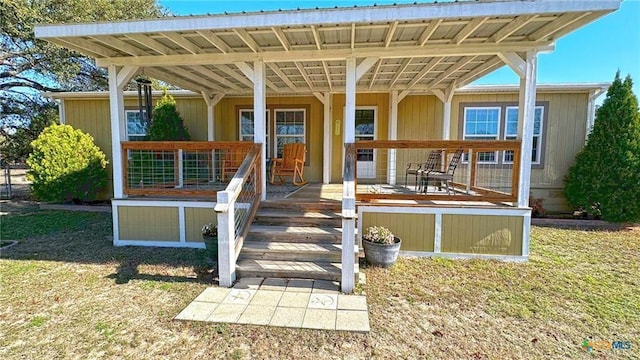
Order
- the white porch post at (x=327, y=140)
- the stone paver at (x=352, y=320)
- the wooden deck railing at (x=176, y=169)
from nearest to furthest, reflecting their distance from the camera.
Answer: the stone paver at (x=352, y=320) < the wooden deck railing at (x=176, y=169) < the white porch post at (x=327, y=140)

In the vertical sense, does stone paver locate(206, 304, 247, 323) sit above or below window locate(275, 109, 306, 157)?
below

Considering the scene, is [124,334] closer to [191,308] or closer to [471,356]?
[191,308]

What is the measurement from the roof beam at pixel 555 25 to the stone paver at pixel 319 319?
388cm

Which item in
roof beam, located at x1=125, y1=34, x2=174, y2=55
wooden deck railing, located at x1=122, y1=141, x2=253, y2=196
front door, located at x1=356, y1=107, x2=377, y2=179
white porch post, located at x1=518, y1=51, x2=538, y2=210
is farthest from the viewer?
front door, located at x1=356, y1=107, x2=377, y2=179

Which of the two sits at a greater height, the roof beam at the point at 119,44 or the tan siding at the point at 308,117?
the roof beam at the point at 119,44

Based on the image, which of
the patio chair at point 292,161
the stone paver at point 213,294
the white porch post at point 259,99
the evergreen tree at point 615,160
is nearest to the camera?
the stone paver at point 213,294

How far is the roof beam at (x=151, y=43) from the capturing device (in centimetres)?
377

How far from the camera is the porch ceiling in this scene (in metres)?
3.17

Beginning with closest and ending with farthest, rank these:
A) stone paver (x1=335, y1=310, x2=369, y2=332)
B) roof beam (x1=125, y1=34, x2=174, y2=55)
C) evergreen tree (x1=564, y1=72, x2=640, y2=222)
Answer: stone paver (x1=335, y1=310, x2=369, y2=332) → roof beam (x1=125, y1=34, x2=174, y2=55) → evergreen tree (x1=564, y1=72, x2=640, y2=222)

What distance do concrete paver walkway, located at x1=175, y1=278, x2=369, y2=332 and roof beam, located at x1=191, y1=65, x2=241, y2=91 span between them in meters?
3.60

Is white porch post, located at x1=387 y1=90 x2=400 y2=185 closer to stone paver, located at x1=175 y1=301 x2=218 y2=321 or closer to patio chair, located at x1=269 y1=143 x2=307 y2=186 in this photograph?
patio chair, located at x1=269 y1=143 x2=307 y2=186

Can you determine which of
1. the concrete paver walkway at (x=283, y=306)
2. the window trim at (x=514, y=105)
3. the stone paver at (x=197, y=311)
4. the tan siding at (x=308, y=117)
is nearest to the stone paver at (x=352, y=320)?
the concrete paver walkway at (x=283, y=306)

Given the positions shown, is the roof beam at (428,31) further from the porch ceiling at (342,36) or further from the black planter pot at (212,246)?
the black planter pot at (212,246)

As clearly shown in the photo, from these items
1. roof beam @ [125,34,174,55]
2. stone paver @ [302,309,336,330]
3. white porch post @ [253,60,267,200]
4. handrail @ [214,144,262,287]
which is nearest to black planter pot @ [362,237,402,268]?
stone paver @ [302,309,336,330]
